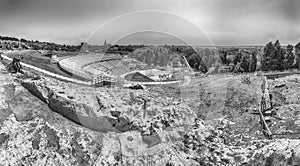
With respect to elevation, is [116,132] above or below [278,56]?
below

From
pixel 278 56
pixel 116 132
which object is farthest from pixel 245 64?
pixel 116 132

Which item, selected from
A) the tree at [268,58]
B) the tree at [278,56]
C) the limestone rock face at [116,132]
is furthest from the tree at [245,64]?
the limestone rock face at [116,132]

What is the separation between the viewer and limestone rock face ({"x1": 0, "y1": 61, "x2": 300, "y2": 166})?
63.6 ft

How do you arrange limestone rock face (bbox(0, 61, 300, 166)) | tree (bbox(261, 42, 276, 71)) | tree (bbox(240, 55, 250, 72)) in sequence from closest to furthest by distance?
limestone rock face (bbox(0, 61, 300, 166)) < tree (bbox(261, 42, 276, 71)) < tree (bbox(240, 55, 250, 72))

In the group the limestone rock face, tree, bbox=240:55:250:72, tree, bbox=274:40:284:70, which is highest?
tree, bbox=274:40:284:70

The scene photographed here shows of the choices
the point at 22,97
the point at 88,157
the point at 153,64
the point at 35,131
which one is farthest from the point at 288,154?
the point at 153,64

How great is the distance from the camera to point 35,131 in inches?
790

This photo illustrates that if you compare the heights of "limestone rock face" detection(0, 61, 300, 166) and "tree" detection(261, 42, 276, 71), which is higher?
"tree" detection(261, 42, 276, 71)

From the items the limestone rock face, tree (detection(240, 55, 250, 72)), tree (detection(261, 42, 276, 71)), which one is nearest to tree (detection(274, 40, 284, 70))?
tree (detection(261, 42, 276, 71))

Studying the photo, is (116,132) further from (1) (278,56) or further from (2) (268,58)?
(1) (278,56)

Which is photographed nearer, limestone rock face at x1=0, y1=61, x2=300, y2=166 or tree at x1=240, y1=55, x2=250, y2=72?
limestone rock face at x1=0, y1=61, x2=300, y2=166

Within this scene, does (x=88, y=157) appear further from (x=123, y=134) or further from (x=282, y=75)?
(x=282, y=75)

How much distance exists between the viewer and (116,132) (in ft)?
73.0

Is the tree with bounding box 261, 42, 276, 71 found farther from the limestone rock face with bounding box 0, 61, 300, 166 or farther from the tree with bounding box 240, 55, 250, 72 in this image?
the limestone rock face with bounding box 0, 61, 300, 166
